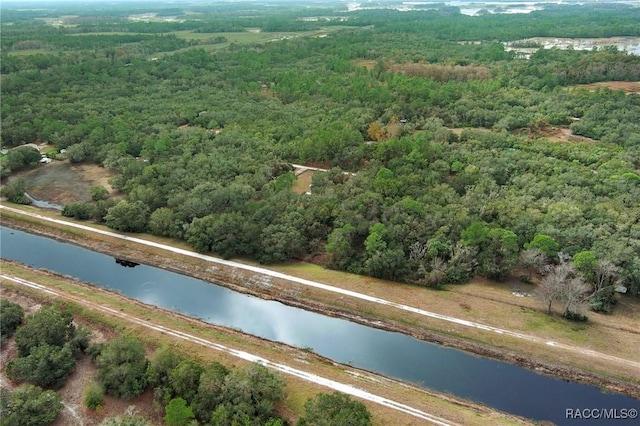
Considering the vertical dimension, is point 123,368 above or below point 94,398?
above

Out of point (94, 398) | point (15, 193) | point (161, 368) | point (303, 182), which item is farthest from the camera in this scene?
point (303, 182)

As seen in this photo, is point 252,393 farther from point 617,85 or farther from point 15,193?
Result: point 617,85

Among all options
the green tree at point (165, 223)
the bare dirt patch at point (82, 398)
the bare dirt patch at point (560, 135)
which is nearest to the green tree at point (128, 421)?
the bare dirt patch at point (82, 398)

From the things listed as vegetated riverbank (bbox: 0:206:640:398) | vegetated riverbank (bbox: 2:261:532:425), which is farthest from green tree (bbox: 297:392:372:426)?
vegetated riverbank (bbox: 0:206:640:398)

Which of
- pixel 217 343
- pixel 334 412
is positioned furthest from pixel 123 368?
pixel 334 412

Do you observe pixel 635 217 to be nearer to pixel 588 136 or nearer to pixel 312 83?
pixel 588 136

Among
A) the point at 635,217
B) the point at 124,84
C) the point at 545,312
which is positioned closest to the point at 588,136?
the point at 635,217

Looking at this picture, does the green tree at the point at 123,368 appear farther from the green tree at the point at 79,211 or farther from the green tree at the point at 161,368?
the green tree at the point at 79,211
